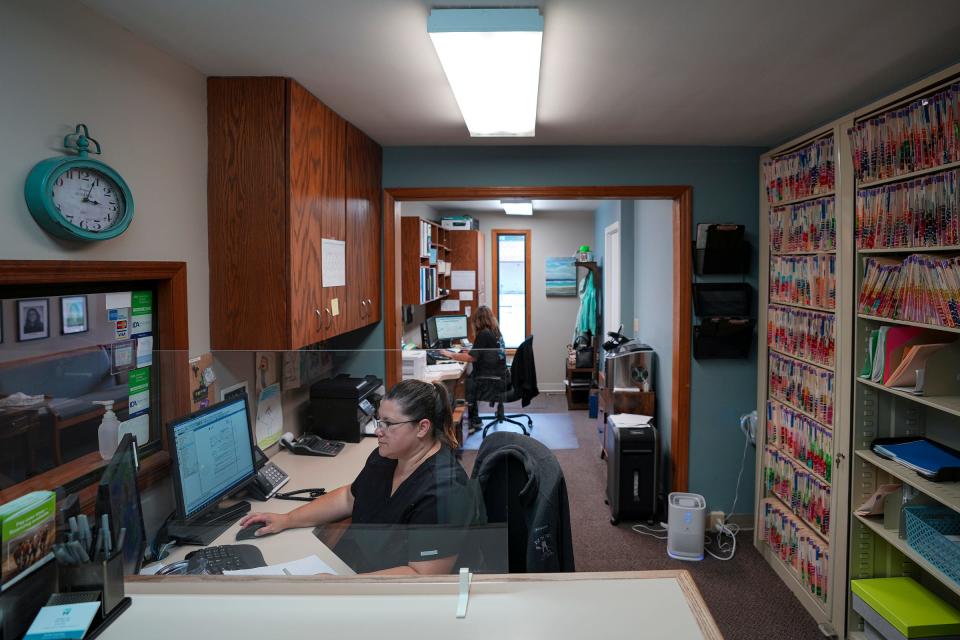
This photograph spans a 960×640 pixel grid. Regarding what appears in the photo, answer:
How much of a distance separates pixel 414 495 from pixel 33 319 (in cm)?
116

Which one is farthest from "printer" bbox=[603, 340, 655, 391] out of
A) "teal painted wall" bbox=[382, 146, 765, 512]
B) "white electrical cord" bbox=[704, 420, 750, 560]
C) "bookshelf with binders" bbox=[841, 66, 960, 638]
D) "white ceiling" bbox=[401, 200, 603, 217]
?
"white ceiling" bbox=[401, 200, 603, 217]

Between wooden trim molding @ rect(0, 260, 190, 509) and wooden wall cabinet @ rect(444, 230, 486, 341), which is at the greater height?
wooden wall cabinet @ rect(444, 230, 486, 341)

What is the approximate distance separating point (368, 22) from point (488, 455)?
1356 millimetres

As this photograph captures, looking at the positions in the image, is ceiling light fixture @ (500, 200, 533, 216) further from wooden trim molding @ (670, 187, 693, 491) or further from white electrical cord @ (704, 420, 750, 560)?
white electrical cord @ (704, 420, 750, 560)

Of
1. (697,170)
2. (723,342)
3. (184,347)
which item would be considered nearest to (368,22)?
(184,347)

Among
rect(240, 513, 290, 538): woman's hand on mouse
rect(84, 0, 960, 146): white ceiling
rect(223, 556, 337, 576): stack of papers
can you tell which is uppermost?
rect(84, 0, 960, 146): white ceiling

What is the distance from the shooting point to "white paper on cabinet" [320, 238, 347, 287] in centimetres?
265

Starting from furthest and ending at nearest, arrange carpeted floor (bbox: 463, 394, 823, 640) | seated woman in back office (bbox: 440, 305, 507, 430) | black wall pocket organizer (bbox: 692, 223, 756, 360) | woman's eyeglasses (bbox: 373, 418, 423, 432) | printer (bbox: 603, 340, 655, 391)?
printer (bbox: 603, 340, 655, 391), black wall pocket organizer (bbox: 692, 223, 756, 360), carpeted floor (bbox: 463, 394, 823, 640), seated woman in back office (bbox: 440, 305, 507, 430), woman's eyeglasses (bbox: 373, 418, 423, 432)

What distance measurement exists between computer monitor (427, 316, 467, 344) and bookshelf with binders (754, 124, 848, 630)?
359cm

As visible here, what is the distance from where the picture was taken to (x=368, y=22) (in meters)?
1.81

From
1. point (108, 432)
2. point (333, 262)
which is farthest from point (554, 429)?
point (108, 432)

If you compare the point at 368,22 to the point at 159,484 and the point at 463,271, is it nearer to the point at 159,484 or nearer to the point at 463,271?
the point at 159,484

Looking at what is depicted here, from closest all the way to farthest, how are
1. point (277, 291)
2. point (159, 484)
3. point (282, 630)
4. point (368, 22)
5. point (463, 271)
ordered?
1. point (282, 630)
2. point (159, 484)
3. point (368, 22)
4. point (277, 291)
5. point (463, 271)

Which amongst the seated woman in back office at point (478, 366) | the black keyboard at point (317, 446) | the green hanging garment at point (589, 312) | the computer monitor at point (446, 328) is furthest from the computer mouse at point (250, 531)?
the green hanging garment at point (589, 312)
